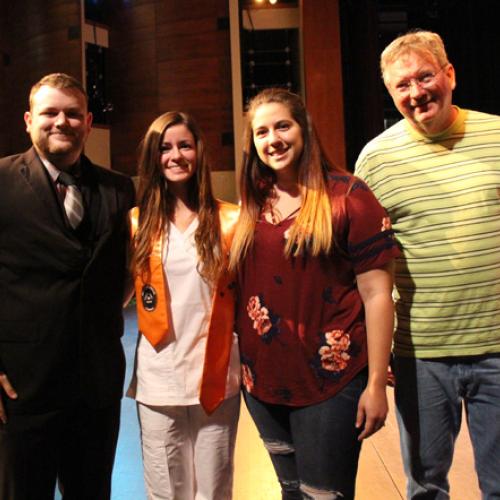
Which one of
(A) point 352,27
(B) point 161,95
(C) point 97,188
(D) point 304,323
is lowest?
(D) point 304,323

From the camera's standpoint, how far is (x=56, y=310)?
1.53 metres

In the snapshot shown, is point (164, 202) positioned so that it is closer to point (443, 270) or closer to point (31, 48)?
point (443, 270)

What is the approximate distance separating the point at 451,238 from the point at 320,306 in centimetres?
44

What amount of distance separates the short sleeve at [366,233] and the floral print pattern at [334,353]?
0.17m

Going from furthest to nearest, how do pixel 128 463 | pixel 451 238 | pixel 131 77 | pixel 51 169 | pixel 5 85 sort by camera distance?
pixel 5 85 → pixel 131 77 → pixel 128 463 → pixel 51 169 → pixel 451 238

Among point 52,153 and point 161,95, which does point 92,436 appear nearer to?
point 52,153

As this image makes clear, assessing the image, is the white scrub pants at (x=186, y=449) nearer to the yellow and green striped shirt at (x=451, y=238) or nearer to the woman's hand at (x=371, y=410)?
the woman's hand at (x=371, y=410)

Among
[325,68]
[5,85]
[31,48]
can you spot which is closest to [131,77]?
[31,48]

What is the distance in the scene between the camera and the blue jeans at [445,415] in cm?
150

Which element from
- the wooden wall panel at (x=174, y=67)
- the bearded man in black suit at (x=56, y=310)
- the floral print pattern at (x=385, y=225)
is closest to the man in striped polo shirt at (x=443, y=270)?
the floral print pattern at (x=385, y=225)

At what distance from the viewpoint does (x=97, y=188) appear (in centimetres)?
169

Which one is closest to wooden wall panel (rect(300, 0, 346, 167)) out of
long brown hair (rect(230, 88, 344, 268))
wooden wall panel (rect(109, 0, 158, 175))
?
wooden wall panel (rect(109, 0, 158, 175))

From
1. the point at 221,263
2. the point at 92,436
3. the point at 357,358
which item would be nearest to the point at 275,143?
the point at 221,263

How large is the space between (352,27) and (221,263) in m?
7.03
